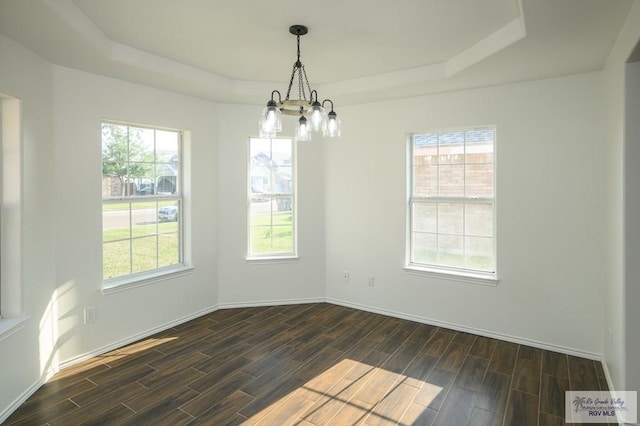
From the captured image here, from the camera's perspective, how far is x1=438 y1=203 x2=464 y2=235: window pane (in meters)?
4.08

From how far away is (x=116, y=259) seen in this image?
3707 mm

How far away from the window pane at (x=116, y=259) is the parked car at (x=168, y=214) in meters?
0.46

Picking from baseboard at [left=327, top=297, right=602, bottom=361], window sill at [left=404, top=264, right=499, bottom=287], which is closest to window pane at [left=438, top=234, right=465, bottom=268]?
window sill at [left=404, top=264, right=499, bottom=287]

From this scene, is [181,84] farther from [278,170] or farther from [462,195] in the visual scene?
[462,195]

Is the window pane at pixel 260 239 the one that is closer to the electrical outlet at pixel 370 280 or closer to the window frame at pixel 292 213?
the window frame at pixel 292 213

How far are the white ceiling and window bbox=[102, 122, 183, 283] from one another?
62 cm

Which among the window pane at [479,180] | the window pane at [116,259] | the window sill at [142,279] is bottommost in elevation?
the window sill at [142,279]

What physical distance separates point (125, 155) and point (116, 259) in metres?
1.05

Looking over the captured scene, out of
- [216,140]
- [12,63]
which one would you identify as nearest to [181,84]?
[216,140]

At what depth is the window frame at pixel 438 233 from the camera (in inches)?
150

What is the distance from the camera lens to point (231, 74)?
3.92 m

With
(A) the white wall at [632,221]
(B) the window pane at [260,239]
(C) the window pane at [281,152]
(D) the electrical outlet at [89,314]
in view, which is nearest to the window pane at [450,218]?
(A) the white wall at [632,221]

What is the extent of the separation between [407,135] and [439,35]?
1.44 metres

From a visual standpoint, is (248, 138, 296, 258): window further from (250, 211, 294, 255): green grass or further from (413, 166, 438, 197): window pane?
(413, 166, 438, 197): window pane
